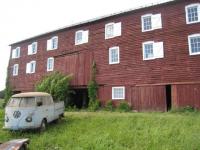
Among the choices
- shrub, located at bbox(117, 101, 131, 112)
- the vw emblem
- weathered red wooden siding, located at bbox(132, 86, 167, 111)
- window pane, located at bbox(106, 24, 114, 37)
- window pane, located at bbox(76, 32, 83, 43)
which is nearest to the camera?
the vw emblem

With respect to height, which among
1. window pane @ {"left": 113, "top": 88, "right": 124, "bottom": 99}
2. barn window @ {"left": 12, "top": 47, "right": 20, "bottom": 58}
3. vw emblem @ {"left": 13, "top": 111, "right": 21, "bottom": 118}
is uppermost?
barn window @ {"left": 12, "top": 47, "right": 20, "bottom": 58}

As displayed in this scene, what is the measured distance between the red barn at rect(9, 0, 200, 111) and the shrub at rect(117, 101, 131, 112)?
0.50 m

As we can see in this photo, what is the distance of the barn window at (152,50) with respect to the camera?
914 inches

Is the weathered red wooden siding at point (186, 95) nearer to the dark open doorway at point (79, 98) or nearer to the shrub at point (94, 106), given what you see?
the shrub at point (94, 106)

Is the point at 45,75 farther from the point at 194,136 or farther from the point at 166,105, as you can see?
the point at 194,136

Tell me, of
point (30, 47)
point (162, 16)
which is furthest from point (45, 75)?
point (162, 16)

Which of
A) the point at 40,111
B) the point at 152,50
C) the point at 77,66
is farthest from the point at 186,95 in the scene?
the point at 77,66

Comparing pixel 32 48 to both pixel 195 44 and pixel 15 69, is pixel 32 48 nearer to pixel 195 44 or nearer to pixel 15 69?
pixel 15 69

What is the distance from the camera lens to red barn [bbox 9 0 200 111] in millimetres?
21859

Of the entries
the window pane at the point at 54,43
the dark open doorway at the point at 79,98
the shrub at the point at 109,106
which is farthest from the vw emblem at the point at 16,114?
the window pane at the point at 54,43

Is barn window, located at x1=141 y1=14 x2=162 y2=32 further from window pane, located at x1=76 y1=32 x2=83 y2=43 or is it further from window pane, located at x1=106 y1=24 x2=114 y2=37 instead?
window pane, located at x1=76 y1=32 x2=83 y2=43

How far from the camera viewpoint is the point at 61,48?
31.3 meters

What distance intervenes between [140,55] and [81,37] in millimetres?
8305

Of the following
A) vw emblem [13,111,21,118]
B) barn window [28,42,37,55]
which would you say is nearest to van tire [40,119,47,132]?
vw emblem [13,111,21,118]
